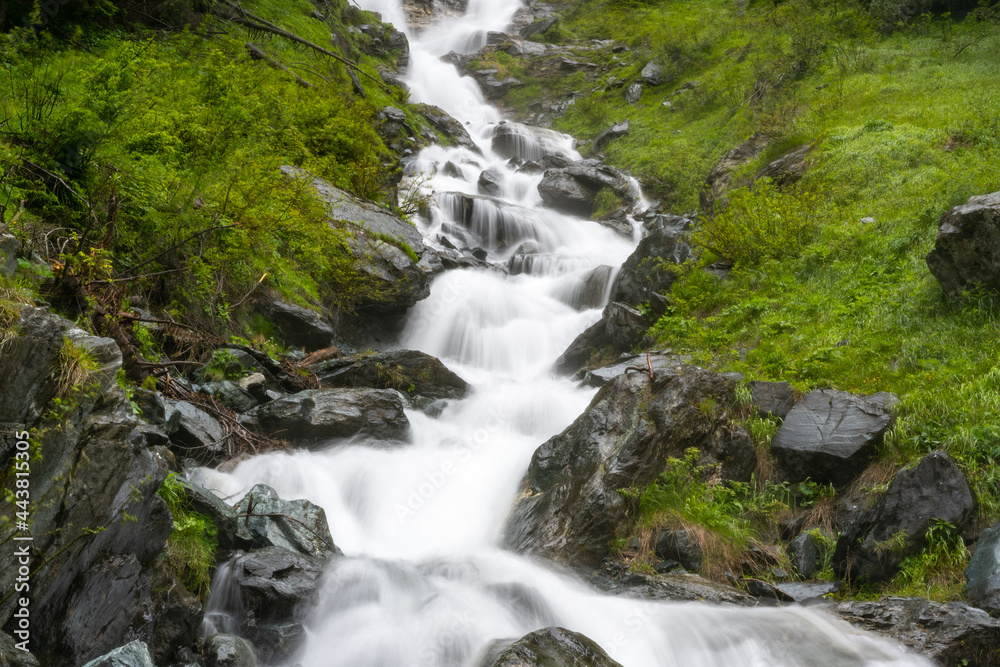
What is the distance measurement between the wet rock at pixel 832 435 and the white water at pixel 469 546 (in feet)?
5.93

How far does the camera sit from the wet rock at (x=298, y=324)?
9539 mm

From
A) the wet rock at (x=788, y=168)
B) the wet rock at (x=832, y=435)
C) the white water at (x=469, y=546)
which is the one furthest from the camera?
the wet rock at (x=788, y=168)

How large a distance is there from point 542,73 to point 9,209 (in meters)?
32.2

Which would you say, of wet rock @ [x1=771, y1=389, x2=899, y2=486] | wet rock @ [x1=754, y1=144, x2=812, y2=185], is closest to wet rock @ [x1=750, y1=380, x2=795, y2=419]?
wet rock @ [x1=771, y1=389, x2=899, y2=486]

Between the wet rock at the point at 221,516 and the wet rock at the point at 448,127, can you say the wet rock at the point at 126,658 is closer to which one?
the wet rock at the point at 221,516

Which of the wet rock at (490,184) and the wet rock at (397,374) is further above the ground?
the wet rock at (490,184)

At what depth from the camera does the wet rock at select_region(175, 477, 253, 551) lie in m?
5.00

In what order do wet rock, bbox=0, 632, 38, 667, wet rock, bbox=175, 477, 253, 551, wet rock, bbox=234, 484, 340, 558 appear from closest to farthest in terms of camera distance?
wet rock, bbox=0, 632, 38, 667
wet rock, bbox=175, 477, 253, 551
wet rock, bbox=234, 484, 340, 558

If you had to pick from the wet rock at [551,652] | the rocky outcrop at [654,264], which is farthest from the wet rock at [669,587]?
the rocky outcrop at [654,264]

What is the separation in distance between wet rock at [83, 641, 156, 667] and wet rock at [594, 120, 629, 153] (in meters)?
24.8

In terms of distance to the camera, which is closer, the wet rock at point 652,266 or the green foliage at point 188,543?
the green foliage at point 188,543

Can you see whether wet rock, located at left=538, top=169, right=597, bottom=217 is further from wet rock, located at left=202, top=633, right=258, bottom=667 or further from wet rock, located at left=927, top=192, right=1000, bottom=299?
wet rock, located at left=202, top=633, right=258, bottom=667

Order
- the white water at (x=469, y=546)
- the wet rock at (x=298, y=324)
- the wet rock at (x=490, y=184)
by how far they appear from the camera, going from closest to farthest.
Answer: the white water at (x=469, y=546) → the wet rock at (x=298, y=324) → the wet rock at (x=490, y=184)

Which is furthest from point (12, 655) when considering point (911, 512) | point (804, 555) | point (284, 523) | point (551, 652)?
point (911, 512)
